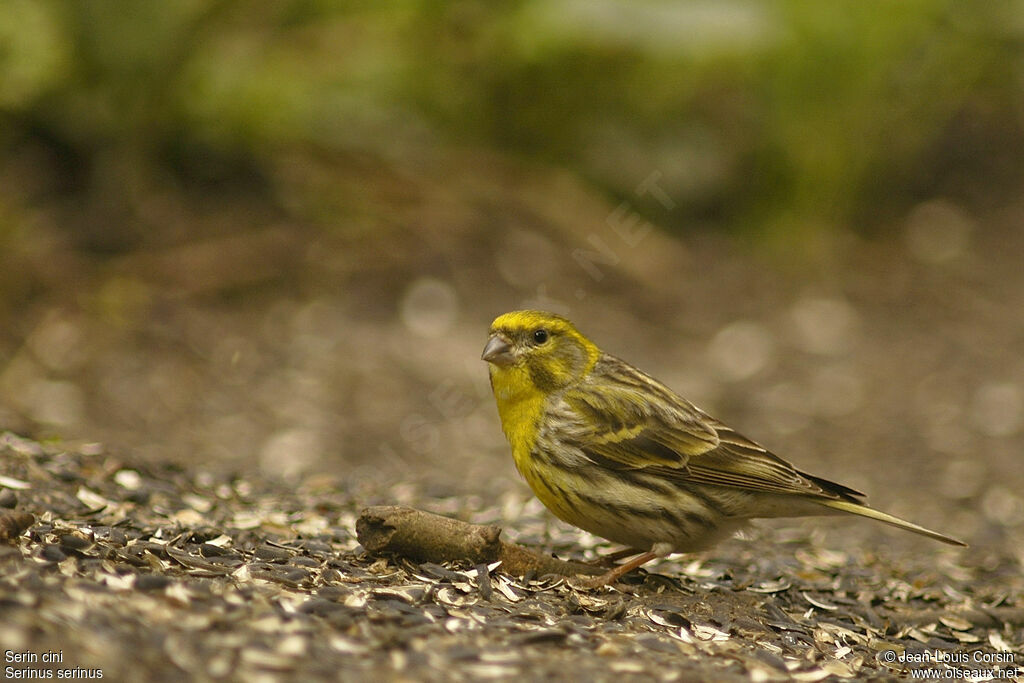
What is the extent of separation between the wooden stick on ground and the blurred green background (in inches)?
111

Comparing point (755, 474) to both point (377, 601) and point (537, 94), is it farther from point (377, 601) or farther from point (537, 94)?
point (537, 94)

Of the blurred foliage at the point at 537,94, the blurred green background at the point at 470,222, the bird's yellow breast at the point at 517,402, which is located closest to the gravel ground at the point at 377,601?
the bird's yellow breast at the point at 517,402

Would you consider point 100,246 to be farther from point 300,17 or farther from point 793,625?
point 793,625

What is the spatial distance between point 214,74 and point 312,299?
2.01 meters

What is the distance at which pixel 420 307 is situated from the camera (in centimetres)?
962

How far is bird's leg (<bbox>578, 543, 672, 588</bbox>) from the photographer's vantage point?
462 centimetres

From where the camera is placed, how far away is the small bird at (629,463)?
15.8 ft

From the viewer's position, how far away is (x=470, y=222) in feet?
34.1

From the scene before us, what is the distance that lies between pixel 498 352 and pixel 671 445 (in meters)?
0.80

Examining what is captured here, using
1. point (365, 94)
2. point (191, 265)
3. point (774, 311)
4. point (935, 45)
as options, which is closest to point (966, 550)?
point (774, 311)

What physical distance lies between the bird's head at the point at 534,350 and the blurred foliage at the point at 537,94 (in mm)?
4583

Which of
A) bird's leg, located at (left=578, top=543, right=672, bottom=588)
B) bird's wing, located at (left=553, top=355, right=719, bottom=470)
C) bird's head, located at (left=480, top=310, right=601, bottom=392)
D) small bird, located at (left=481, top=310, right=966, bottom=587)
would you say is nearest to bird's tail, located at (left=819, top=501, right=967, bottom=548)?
small bird, located at (left=481, top=310, right=966, bottom=587)

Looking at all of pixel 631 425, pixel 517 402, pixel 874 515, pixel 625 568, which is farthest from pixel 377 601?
pixel 874 515

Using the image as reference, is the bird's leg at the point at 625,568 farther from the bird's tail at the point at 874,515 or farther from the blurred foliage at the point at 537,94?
the blurred foliage at the point at 537,94
